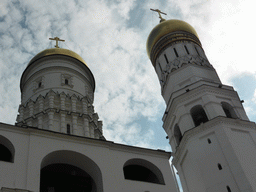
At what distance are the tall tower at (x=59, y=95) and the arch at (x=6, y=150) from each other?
13.2 ft

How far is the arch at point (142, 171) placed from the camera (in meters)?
14.8

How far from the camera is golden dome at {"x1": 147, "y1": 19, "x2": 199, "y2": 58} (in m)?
24.2

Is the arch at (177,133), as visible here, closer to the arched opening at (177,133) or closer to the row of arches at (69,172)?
the arched opening at (177,133)

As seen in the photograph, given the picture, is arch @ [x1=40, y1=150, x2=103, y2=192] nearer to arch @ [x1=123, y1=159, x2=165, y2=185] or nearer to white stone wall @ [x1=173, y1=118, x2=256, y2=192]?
arch @ [x1=123, y1=159, x2=165, y2=185]

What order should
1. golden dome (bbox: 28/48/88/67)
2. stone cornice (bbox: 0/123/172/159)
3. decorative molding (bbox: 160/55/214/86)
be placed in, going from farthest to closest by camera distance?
decorative molding (bbox: 160/55/214/86)
golden dome (bbox: 28/48/88/67)
stone cornice (bbox: 0/123/172/159)

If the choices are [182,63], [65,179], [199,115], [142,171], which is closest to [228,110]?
[199,115]

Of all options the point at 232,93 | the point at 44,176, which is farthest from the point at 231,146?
the point at 44,176

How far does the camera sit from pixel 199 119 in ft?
63.9

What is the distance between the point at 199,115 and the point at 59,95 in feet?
24.4

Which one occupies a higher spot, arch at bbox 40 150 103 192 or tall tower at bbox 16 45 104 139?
tall tower at bbox 16 45 104 139

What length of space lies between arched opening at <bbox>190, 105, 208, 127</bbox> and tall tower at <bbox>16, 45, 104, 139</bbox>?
4952 mm

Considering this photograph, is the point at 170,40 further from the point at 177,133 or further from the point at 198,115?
the point at 177,133

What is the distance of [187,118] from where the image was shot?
62.1 ft

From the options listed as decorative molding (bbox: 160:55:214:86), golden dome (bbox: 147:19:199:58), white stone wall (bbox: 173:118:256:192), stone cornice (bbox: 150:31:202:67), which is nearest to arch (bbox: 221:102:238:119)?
white stone wall (bbox: 173:118:256:192)
